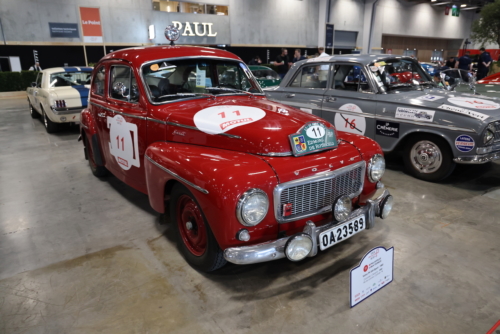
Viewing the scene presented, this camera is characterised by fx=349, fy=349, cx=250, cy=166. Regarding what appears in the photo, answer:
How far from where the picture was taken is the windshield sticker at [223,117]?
283cm

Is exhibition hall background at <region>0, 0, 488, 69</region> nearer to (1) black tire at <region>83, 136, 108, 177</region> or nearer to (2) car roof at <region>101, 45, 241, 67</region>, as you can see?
(1) black tire at <region>83, 136, 108, 177</region>

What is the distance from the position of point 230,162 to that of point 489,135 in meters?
3.54

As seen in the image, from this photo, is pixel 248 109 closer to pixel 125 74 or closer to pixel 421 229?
pixel 125 74

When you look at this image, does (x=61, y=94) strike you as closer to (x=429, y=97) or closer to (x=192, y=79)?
(x=192, y=79)

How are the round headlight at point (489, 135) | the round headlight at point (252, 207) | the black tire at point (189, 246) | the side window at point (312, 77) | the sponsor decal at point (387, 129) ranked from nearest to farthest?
the round headlight at point (252, 207), the black tire at point (189, 246), the round headlight at point (489, 135), the sponsor decal at point (387, 129), the side window at point (312, 77)

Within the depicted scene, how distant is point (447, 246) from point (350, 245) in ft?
2.86

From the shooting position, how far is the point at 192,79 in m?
3.57

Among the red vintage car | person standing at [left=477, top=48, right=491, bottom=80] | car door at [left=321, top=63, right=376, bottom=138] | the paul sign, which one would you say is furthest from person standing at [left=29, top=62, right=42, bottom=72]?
person standing at [left=477, top=48, right=491, bottom=80]

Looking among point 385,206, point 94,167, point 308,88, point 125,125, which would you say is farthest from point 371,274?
point 94,167

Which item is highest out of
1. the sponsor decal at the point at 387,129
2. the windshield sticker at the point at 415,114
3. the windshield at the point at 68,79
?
the windshield at the point at 68,79

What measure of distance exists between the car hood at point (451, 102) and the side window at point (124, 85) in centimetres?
331

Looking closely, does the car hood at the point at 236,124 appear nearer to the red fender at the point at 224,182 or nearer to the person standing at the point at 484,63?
the red fender at the point at 224,182

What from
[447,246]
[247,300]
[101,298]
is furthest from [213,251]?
[447,246]

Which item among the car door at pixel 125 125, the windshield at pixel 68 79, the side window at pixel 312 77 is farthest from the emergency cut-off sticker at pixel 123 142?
the windshield at pixel 68 79
